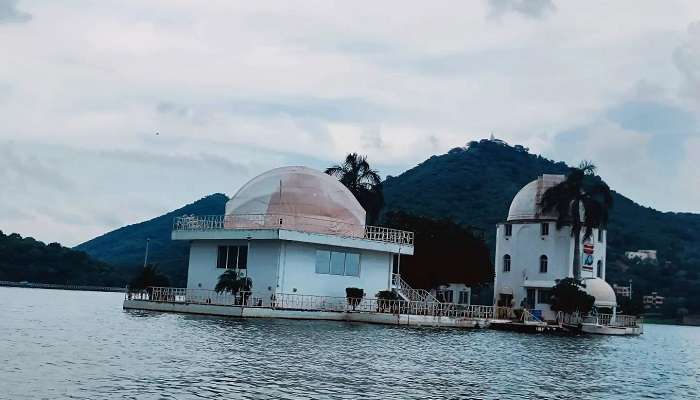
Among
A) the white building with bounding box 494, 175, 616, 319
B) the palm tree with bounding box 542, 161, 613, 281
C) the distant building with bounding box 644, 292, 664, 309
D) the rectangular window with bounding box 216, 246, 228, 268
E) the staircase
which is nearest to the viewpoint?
the rectangular window with bounding box 216, 246, 228, 268

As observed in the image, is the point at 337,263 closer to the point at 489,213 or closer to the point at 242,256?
the point at 242,256

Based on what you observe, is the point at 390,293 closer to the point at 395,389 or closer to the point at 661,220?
the point at 395,389

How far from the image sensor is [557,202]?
8275cm

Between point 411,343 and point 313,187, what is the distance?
25.0 m

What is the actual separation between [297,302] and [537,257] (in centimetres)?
3699

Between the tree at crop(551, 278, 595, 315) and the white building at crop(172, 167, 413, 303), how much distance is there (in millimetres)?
18074

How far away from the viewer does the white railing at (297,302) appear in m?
58.1

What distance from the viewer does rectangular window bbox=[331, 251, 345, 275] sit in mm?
62406

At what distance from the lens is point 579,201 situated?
82.1 metres

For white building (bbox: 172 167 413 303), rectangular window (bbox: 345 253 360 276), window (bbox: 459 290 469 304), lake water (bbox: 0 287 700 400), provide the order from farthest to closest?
window (bbox: 459 290 469 304) → rectangular window (bbox: 345 253 360 276) → white building (bbox: 172 167 413 303) → lake water (bbox: 0 287 700 400)

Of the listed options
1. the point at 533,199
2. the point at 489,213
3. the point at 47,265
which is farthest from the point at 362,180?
the point at 47,265

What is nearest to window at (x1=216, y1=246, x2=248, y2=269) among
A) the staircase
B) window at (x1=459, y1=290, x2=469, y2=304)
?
the staircase

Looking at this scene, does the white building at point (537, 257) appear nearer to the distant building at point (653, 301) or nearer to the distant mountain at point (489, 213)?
the distant mountain at point (489, 213)

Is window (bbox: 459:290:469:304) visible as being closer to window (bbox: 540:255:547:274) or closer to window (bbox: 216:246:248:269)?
window (bbox: 540:255:547:274)
